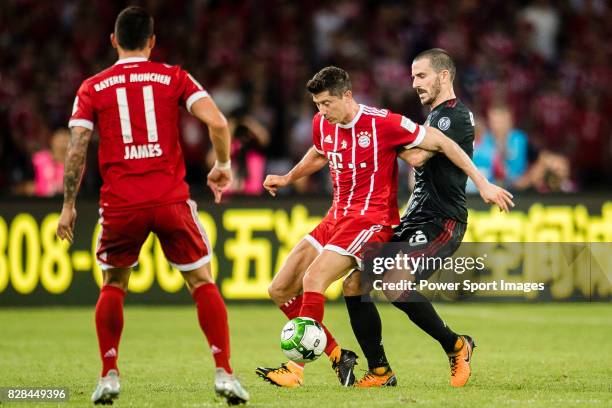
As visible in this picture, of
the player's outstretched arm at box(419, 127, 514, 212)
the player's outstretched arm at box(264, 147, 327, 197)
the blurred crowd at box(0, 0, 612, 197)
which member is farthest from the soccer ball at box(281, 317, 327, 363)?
the blurred crowd at box(0, 0, 612, 197)

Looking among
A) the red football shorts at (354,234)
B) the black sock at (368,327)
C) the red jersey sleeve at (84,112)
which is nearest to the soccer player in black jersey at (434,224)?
the black sock at (368,327)

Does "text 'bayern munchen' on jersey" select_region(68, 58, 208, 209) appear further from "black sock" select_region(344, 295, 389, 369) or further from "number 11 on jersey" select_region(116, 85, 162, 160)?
"black sock" select_region(344, 295, 389, 369)

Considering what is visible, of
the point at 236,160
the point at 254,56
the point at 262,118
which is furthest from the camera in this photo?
the point at 254,56

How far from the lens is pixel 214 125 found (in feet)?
21.2

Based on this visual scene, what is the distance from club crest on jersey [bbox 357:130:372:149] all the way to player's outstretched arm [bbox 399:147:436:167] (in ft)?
0.79

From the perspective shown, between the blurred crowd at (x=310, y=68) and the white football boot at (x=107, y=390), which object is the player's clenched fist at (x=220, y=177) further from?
the blurred crowd at (x=310, y=68)

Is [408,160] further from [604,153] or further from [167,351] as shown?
[604,153]

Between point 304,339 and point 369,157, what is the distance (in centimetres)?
119

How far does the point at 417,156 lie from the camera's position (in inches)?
292

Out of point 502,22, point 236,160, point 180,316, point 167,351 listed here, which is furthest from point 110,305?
point 502,22

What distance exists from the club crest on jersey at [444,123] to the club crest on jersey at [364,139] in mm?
475

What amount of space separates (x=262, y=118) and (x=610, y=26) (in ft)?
20.9

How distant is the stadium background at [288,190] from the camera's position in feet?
27.6

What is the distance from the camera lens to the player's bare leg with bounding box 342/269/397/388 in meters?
7.62
